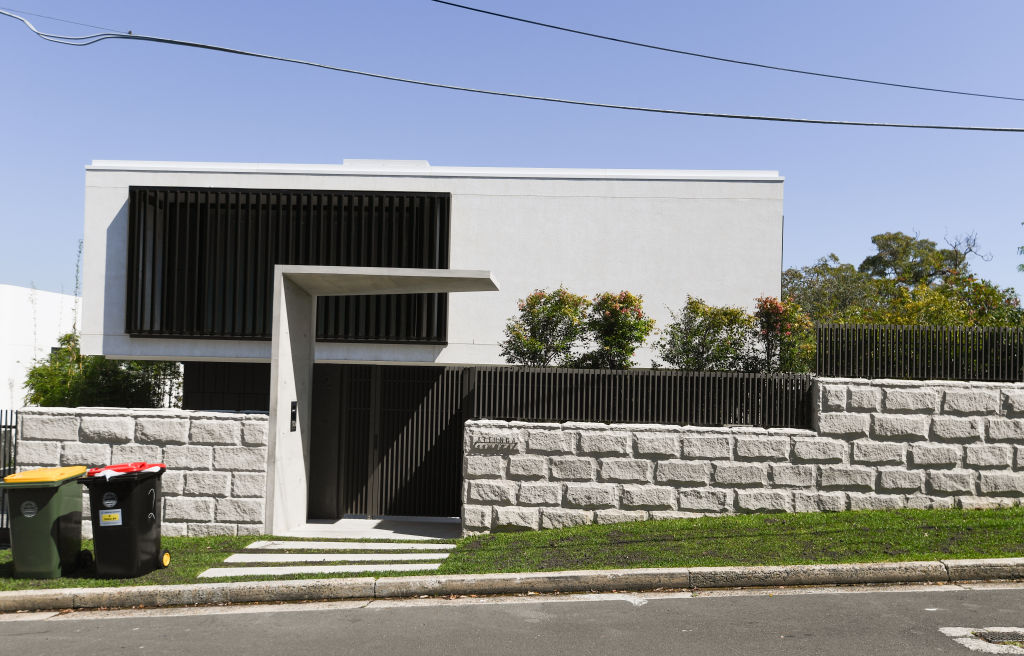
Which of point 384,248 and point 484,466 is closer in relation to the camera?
point 484,466

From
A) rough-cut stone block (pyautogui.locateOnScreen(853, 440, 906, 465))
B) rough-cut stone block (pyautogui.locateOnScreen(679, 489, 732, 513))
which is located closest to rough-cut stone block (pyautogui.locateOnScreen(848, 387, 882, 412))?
rough-cut stone block (pyautogui.locateOnScreen(853, 440, 906, 465))

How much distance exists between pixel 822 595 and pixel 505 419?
4508mm

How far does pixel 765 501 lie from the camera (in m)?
10.3

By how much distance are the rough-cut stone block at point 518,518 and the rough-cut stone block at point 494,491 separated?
11 centimetres

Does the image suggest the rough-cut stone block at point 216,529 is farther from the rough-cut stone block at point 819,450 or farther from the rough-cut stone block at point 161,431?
the rough-cut stone block at point 819,450

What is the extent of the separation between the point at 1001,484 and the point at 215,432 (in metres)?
9.69

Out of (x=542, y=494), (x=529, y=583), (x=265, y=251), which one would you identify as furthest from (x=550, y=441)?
(x=265, y=251)

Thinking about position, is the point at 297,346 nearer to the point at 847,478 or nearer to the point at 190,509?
the point at 190,509

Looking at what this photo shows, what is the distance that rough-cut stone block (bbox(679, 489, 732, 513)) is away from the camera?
408 inches

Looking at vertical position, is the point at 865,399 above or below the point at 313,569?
above

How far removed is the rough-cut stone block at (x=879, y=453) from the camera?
33.8ft

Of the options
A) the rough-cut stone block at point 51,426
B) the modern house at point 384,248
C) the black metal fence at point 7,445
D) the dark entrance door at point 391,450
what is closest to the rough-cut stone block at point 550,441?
the dark entrance door at point 391,450

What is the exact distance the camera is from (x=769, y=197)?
48.1 feet

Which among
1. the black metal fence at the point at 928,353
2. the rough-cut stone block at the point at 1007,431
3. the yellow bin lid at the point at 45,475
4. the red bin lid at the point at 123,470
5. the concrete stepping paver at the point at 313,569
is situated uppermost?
the black metal fence at the point at 928,353
